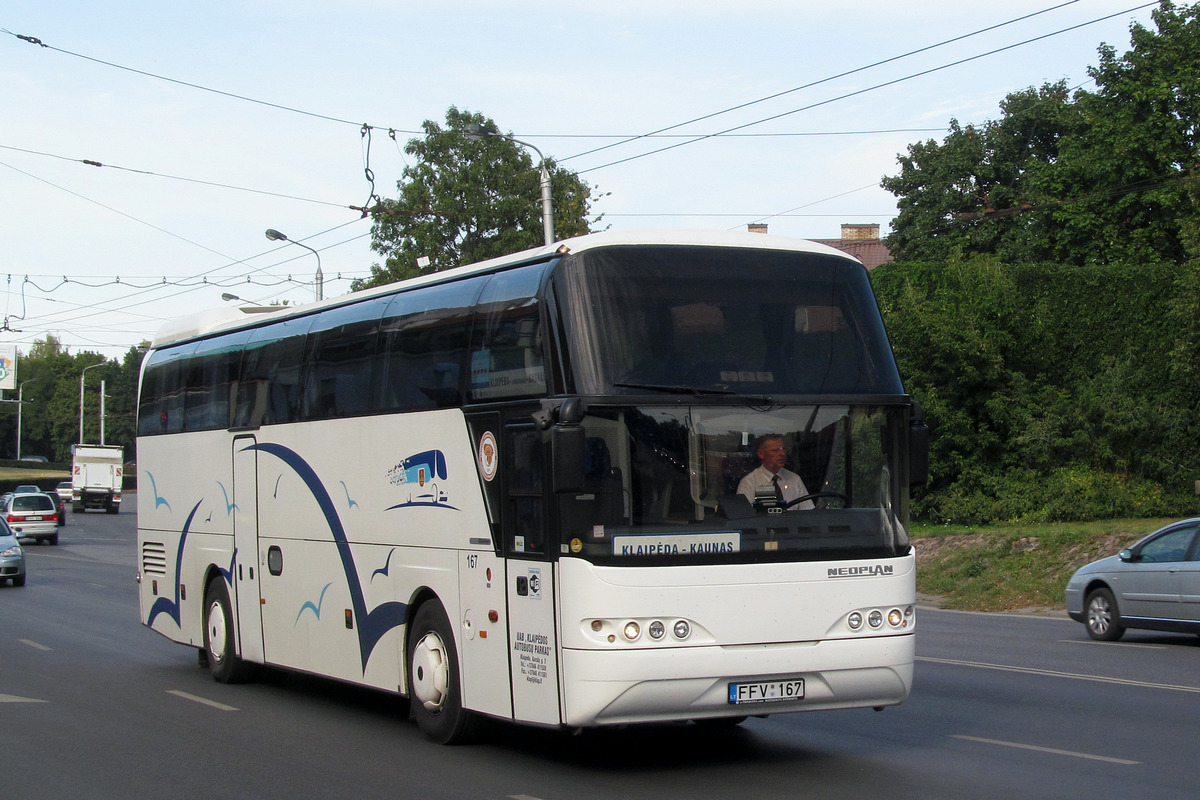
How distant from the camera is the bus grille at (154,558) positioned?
16.0m

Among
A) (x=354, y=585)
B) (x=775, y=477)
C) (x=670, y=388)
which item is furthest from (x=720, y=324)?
(x=354, y=585)

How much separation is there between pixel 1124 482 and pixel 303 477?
2073 centimetres

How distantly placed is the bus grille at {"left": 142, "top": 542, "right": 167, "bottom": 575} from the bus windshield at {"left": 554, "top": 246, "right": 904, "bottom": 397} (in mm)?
9323

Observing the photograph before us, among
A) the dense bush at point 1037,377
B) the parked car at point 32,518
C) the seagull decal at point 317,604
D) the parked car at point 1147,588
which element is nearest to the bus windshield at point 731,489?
the seagull decal at point 317,604

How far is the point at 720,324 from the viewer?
8586 millimetres

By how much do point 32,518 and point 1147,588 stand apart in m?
43.6

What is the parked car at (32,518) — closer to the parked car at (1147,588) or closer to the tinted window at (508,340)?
the parked car at (1147,588)

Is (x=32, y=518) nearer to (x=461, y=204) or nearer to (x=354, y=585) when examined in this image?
(x=461, y=204)

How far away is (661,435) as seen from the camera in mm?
8227

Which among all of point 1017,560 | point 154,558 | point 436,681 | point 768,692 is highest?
point 154,558

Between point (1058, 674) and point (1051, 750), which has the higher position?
point (1051, 750)

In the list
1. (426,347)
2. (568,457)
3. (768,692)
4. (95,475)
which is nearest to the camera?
(568,457)

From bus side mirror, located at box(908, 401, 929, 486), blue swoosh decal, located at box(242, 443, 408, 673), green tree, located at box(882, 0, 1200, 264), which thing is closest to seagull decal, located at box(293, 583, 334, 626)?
blue swoosh decal, located at box(242, 443, 408, 673)

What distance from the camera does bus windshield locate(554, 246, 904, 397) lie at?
8.34 meters
